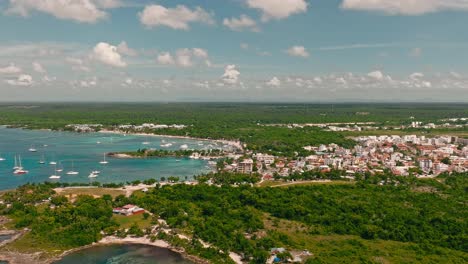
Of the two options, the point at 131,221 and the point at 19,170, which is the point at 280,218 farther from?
the point at 19,170

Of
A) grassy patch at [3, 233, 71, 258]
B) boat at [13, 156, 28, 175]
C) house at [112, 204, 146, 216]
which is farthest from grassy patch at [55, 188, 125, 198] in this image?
boat at [13, 156, 28, 175]

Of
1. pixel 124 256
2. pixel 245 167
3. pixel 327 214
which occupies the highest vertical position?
pixel 245 167

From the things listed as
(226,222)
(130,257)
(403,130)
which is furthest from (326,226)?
(403,130)

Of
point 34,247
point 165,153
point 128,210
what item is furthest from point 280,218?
point 165,153

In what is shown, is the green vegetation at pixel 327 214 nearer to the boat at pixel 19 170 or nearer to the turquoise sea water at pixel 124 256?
the turquoise sea water at pixel 124 256

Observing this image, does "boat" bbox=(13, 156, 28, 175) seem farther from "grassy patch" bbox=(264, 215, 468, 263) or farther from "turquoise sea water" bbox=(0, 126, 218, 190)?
"grassy patch" bbox=(264, 215, 468, 263)

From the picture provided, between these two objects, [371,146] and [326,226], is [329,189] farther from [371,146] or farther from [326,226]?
[371,146]
